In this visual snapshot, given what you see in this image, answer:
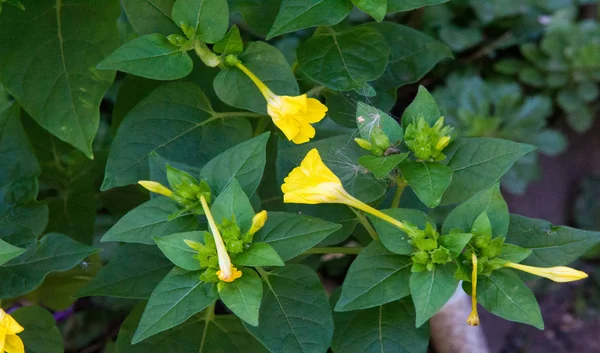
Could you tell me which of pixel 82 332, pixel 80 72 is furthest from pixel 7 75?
pixel 82 332

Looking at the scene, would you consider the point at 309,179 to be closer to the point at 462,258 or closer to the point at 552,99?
the point at 462,258

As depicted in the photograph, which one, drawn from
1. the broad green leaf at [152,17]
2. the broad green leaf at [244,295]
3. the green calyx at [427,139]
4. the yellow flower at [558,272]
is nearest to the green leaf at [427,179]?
the green calyx at [427,139]

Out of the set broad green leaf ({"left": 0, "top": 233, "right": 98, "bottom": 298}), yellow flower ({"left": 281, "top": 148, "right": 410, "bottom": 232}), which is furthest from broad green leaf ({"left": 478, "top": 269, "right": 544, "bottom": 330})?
broad green leaf ({"left": 0, "top": 233, "right": 98, "bottom": 298})

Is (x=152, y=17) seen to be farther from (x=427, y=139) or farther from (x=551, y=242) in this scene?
(x=551, y=242)

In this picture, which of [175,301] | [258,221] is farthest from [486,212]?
[175,301]

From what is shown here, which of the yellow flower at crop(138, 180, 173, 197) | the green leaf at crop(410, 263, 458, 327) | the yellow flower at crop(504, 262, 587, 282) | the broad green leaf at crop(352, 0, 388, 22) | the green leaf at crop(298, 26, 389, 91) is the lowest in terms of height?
A: the yellow flower at crop(504, 262, 587, 282)

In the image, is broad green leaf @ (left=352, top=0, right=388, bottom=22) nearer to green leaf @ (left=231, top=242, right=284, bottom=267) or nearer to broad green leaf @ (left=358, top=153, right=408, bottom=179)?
broad green leaf @ (left=358, top=153, right=408, bottom=179)
